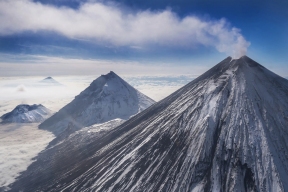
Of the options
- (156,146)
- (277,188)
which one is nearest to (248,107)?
(277,188)

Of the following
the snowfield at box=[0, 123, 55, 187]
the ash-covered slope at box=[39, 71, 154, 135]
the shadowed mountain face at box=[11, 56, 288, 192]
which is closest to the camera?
the shadowed mountain face at box=[11, 56, 288, 192]

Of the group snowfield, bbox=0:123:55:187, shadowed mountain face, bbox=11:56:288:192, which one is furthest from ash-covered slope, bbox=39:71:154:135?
shadowed mountain face, bbox=11:56:288:192

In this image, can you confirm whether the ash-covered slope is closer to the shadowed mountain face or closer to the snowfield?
the snowfield

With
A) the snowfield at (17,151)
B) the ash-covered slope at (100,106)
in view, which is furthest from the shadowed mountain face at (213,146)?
the ash-covered slope at (100,106)

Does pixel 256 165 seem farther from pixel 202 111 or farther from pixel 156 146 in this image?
pixel 156 146

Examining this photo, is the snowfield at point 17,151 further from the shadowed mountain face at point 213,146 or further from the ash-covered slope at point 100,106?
the shadowed mountain face at point 213,146

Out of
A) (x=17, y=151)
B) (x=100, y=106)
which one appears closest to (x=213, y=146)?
(x=17, y=151)

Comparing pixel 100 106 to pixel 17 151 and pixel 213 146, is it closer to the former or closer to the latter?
pixel 17 151
